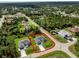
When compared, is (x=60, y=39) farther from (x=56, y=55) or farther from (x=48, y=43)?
(x=56, y=55)

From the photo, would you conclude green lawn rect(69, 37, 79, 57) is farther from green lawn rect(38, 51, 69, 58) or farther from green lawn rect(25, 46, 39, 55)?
green lawn rect(25, 46, 39, 55)

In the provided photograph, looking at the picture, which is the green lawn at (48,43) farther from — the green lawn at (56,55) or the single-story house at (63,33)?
the single-story house at (63,33)

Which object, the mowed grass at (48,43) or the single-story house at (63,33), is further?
the single-story house at (63,33)

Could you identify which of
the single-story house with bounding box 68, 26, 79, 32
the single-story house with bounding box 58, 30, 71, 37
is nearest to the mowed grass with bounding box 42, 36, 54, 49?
the single-story house with bounding box 58, 30, 71, 37

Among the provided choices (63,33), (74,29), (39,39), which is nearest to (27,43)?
(39,39)

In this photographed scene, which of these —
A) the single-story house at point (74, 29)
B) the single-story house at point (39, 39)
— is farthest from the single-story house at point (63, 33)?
the single-story house at point (39, 39)

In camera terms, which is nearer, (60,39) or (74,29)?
(60,39)

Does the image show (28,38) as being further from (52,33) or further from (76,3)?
(76,3)

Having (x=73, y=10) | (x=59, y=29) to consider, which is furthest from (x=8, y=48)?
(x=73, y=10)

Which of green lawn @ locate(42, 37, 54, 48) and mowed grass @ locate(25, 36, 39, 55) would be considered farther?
green lawn @ locate(42, 37, 54, 48)
